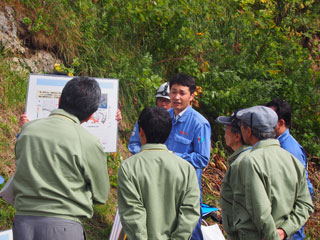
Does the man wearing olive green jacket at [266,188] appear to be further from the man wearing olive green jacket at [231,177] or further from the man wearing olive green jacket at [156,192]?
the man wearing olive green jacket at [156,192]

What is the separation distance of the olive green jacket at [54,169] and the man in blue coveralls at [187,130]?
1.63 metres

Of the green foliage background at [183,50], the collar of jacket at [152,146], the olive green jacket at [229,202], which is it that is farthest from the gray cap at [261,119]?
the green foliage background at [183,50]

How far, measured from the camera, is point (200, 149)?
452 cm

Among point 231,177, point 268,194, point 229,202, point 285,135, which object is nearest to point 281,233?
point 268,194

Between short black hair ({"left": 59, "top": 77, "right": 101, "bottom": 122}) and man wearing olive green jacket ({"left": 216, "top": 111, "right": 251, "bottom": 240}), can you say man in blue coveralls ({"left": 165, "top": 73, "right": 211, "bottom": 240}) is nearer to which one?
man wearing olive green jacket ({"left": 216, "top": 111, "right": 251, "bottom": 240})

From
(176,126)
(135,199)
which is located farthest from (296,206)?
(176,126)

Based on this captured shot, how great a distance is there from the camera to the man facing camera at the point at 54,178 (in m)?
2.81

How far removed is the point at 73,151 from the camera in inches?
113

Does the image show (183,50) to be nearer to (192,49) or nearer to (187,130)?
(192,49)

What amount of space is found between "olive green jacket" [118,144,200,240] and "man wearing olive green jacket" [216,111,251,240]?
12.2 inches

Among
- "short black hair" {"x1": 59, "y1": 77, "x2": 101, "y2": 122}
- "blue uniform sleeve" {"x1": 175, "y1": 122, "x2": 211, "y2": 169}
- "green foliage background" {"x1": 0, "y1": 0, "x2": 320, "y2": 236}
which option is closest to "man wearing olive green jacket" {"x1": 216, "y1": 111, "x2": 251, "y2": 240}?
"blue uniform sleeve" {"x1": 175, "y1": 122, "x2": 211, "y2": 169}

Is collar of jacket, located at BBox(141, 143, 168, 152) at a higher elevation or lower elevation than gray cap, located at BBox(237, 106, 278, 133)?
lower

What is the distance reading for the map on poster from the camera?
4359 millimetres

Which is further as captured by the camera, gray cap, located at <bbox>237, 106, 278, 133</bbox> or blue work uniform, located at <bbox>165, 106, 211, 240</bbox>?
blue work uniform, located at <bbox>165, 106, 211, 240</bbox>
